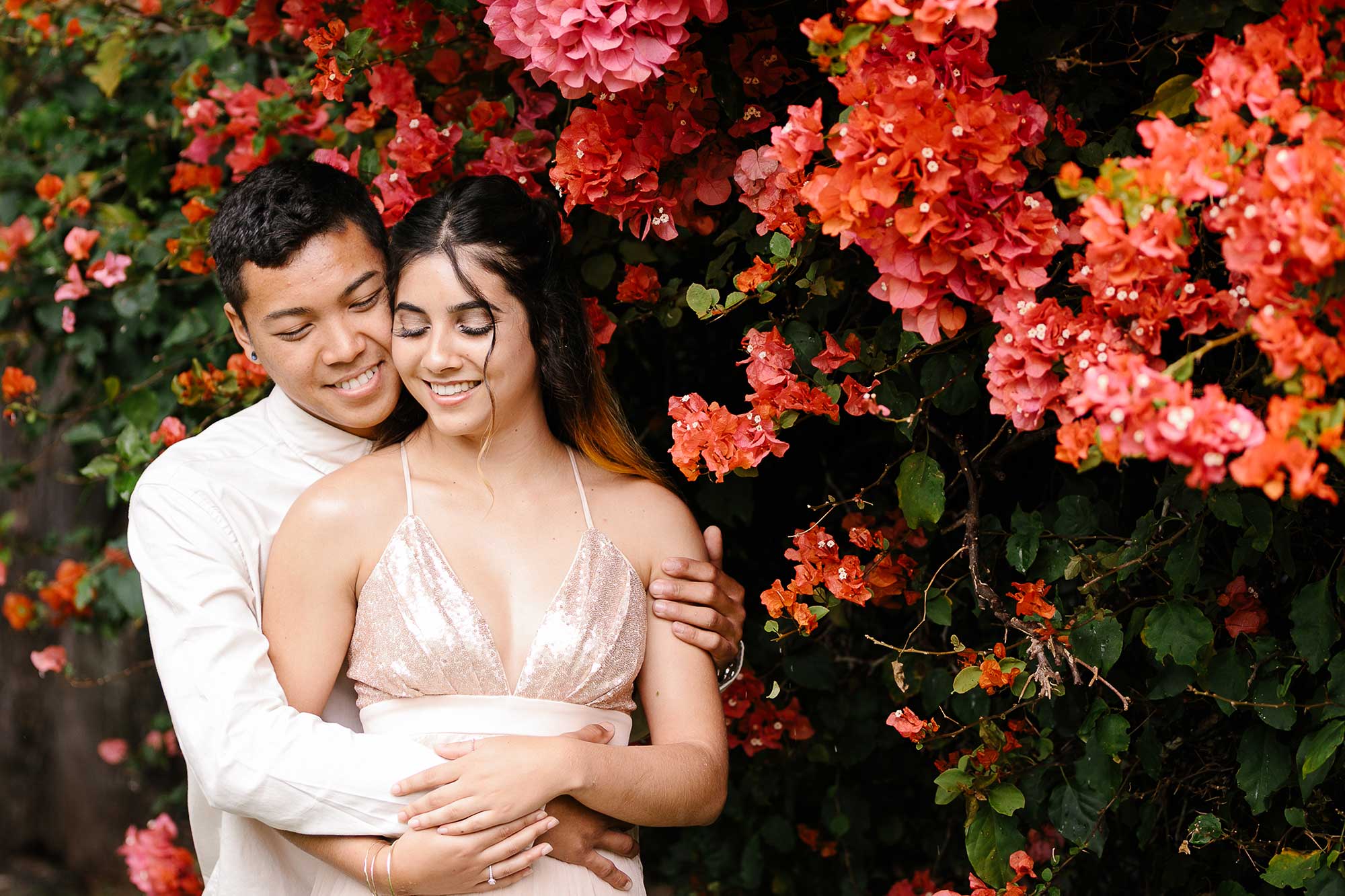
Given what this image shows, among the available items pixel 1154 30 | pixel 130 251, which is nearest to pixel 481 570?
pixel 1154 30

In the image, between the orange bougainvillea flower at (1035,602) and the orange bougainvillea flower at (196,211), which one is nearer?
the orange bougainvillea flower at (1035,602)

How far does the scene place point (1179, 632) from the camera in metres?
1.71

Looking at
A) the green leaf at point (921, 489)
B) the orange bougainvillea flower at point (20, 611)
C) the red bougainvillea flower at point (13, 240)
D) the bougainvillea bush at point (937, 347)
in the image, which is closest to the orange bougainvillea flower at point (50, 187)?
the bougainvillea bush at point (937, 347)

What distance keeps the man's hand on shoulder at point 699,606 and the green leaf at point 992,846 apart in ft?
1.68

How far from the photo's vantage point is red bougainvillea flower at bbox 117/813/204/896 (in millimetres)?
3348

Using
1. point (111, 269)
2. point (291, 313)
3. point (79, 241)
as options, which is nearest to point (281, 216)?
point (291, 313)

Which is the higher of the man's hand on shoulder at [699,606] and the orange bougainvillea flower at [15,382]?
the orange bougainvillea flower at [15,382]

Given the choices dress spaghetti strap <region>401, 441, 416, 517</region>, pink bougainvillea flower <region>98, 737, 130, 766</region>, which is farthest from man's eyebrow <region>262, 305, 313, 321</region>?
pink bougainvillea flower <region>98, 737, 130, 766</region>

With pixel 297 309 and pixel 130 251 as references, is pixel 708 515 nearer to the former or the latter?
pixel 297 309

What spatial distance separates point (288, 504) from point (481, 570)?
41cm

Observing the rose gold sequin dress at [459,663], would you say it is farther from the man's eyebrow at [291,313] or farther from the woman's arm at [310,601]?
Answer: the man's eyebrow at [291,313]

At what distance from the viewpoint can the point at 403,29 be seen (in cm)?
223

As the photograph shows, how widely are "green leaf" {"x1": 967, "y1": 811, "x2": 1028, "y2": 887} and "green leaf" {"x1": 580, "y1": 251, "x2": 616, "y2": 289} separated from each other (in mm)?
1123

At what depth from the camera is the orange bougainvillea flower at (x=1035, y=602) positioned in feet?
5.86
